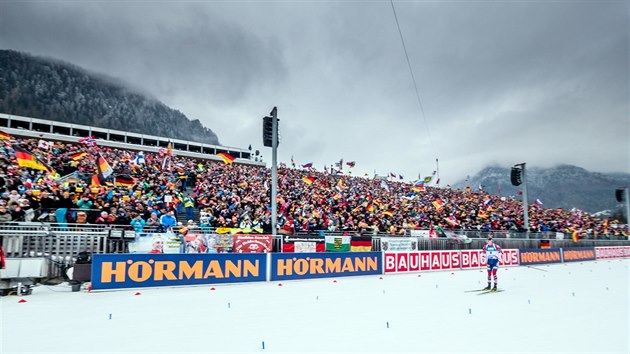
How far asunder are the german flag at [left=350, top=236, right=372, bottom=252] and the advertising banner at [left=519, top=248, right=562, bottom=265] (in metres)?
13.6

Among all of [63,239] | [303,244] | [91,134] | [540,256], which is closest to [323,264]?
[303,244]

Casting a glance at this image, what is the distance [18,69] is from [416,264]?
5220 inches

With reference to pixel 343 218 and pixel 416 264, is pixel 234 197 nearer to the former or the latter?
pixel 343 218

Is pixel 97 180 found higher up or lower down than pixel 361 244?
higher up

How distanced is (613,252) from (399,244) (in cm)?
2781

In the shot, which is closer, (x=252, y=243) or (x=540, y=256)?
(x=252, y=243)

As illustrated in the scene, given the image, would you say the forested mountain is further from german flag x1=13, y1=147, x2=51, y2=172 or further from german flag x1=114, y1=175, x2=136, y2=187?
german flag x1=13, y1=147, x2=51, y2=172

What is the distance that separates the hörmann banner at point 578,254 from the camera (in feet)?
95.7

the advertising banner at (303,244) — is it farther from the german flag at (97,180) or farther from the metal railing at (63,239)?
the german flag at (97,180)

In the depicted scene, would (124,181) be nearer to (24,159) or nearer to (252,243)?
(24,159)

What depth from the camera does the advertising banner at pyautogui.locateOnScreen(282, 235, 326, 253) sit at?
16.9 meters

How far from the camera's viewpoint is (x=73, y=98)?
11256 cm

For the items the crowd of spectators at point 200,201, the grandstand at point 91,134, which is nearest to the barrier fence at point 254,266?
the crowd of spectators at point 200,201

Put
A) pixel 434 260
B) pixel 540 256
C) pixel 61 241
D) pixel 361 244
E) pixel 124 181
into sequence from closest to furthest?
pixel 61 241
pixel 124 181
pixel 361 244
pixel 434 260
pixel 540 256
